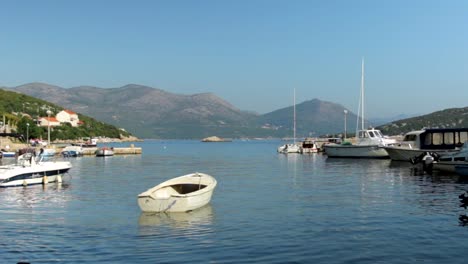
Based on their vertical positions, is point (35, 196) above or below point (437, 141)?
below

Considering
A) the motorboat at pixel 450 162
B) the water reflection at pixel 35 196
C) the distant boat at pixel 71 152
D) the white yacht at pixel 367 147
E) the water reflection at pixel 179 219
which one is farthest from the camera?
the distant boat at pixel 71 152

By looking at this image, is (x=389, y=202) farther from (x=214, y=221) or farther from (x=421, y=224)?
(x=214, y=221)

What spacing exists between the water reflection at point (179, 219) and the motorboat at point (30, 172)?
72.0 feet

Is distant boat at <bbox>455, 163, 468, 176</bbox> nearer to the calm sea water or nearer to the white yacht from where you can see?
the calm sea water

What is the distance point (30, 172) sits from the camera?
48.4m

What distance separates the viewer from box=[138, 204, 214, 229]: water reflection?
2692 centimetres

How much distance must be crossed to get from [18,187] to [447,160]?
42331 mm

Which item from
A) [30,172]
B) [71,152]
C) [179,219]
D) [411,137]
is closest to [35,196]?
[30,172]

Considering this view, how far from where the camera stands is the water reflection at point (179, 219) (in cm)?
2692

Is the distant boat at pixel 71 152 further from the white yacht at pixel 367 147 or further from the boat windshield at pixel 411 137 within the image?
the boat windshield at pixel 411 137

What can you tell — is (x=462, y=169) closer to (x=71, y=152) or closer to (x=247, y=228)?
(x=247, y=228)

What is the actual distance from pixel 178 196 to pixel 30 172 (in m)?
23.7

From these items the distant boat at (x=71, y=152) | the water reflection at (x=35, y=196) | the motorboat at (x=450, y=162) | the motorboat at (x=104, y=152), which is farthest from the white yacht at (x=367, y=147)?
the distant boat at (x=71, y=152)

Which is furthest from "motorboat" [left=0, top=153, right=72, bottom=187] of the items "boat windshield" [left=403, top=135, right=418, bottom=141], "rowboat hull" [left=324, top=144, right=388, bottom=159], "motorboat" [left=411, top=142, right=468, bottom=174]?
"rowboat hull" [left=324, top=144, right=388, bottom=159]
